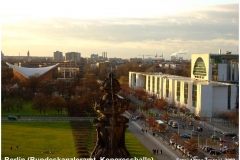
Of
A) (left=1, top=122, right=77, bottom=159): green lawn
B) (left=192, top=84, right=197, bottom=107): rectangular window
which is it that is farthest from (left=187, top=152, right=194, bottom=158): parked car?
(left=192, top=84, right=197, bottom=107): rectangular window

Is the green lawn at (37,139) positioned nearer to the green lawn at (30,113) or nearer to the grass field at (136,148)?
the grass field at (136,148)

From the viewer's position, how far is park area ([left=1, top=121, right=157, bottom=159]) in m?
10.2

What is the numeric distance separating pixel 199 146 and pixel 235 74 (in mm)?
12930

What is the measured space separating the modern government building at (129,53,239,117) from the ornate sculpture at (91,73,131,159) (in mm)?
16876

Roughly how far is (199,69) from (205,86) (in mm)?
6332

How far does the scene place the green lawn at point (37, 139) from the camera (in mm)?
10180

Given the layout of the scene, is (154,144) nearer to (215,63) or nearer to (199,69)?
(215,63)

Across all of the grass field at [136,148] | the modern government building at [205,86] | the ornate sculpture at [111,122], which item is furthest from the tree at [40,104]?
the ornate sculpture at [111,122]


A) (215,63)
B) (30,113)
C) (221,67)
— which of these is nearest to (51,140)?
(30,113)

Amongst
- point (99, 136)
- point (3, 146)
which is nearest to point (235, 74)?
point (3, 146)

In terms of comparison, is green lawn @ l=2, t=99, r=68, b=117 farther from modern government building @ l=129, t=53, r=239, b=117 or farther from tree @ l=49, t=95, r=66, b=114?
modern government building @ l=129, t=53, r=239, b=117

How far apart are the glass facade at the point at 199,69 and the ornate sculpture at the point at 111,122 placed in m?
22.3

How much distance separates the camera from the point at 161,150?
35.0 feet

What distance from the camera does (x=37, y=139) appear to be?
12.0m
